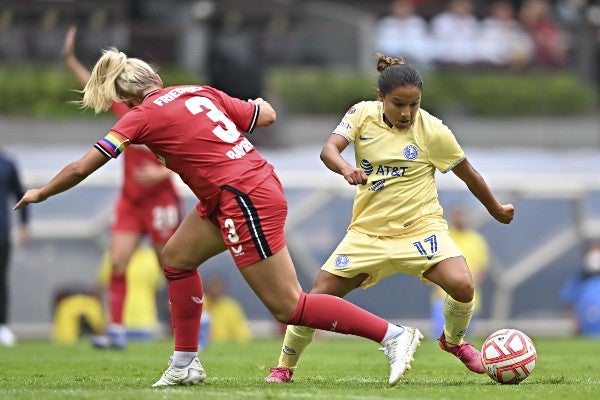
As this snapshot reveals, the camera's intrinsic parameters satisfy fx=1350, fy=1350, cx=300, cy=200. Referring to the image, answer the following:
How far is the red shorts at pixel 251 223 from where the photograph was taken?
7758 mm

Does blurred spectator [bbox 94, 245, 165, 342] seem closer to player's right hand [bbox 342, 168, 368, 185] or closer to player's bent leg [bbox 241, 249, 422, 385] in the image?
player's bent leg [bbox 241, 249, 422, 385]

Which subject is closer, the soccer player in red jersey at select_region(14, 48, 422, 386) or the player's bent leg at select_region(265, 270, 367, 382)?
the soccer player in red jersey at select_region(14, 48, 422, 386)

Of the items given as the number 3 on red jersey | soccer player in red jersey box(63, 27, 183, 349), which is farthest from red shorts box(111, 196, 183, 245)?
the number 3 on red jersey

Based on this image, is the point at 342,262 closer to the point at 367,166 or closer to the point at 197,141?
the point at 367,166

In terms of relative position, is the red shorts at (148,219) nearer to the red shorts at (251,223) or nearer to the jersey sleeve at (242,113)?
the jersey sleeve at (242,113)

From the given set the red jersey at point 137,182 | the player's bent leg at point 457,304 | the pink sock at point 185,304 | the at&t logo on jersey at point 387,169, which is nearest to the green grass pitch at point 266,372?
the player's bent leg at point 457,304

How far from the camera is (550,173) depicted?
68.9 feet

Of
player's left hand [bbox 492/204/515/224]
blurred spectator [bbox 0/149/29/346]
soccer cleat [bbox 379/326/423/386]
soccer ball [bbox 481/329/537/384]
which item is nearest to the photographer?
soccer cleat [bbox 379/326/423/386]

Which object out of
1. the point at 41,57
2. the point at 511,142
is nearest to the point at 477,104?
the point at 511,142

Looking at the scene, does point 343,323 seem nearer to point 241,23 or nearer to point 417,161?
point 417,161

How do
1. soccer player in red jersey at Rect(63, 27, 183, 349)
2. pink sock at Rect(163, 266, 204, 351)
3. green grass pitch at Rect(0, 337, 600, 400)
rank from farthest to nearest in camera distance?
soccer player in red jersey at Rect(63, 27, 183, 349) → pink sock at Rect(163, 266, 204, 351) → green grass pitch at Rect(0, 337, 600, 400)

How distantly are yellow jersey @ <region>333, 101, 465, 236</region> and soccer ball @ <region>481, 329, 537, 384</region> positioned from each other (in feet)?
3.16

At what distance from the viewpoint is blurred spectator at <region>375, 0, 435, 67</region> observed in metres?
23.6

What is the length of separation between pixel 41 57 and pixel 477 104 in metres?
7.59
